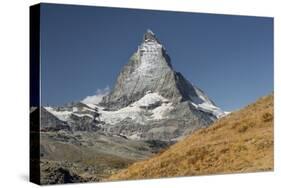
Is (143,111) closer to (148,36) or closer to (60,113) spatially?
(148,36)

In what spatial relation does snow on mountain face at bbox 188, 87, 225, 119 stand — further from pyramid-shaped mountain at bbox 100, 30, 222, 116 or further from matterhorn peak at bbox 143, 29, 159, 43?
matterhorn peak at bbox 143, 29, 159, 43

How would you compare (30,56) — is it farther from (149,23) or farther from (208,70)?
(208,70)

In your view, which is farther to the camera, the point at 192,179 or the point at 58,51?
the point at 192,179

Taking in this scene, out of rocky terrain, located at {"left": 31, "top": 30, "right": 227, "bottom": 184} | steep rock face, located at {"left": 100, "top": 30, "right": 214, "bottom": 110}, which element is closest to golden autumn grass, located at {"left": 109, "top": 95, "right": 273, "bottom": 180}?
rocky terrain, located at {"left": 31, "top": 30, "right": 227, "bottom": 184}

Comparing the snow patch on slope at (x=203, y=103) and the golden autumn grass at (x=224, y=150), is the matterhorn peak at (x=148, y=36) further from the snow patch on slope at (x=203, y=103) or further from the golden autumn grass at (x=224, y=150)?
the golden autumn grass at (x=224, y=150)

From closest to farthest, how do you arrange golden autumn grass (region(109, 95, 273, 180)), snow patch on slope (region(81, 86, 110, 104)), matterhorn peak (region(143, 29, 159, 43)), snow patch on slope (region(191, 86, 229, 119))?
1. snow patch on slope (region(81, 86, 110, 104))
2. matterhorn peak (region(143, 29, 159, 43))
3. golden autumn grass (region(109, 95, 273, 180))
4. snow patch on slope (region(191, 86, 229, 119))

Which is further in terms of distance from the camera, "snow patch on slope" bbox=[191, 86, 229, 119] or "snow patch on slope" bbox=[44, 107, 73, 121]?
"snow patch on slope" bbox=[191, 86, 229, 119]

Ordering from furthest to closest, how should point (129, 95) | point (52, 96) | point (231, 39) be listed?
point (231, 39)
point (129, 95)
point (52, 96)
